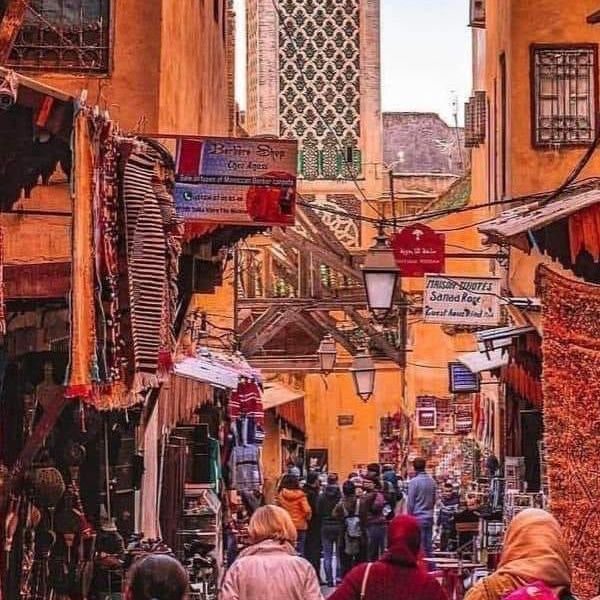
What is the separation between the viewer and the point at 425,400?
32312mm

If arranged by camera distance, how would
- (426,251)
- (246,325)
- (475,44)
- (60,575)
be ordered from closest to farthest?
(60,575), (426,251), (246,325), (475,44)

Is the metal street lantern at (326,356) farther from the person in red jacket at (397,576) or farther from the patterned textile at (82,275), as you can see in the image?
the patterned textile at (82,275)

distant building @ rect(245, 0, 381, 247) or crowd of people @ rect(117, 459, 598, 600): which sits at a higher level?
distant building @ rect(245, 0, 381, 247)

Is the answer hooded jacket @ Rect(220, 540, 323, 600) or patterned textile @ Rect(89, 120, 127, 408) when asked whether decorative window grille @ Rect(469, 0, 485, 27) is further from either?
hooded jacket @ Rect(220, 540, 323, 600)

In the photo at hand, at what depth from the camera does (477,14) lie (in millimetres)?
26969

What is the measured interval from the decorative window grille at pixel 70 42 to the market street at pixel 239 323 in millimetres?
27

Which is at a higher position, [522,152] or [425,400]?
[522,152]

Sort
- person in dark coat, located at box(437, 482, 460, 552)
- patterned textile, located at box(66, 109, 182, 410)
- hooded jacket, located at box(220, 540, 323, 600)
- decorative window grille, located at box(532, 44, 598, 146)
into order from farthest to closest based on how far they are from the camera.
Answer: person in dark coat, located at box(437, 482, 460, 552) → decorative window grille, located at box(532, 44, 598, 146) → hooded jacket, located at box(220, 540, 323, 600) → patterned textile, located at box(66, 109, 182, 410)

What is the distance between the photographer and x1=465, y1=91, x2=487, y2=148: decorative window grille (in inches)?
1003

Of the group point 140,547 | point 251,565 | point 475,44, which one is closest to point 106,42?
point 140,547

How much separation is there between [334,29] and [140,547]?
32627mm

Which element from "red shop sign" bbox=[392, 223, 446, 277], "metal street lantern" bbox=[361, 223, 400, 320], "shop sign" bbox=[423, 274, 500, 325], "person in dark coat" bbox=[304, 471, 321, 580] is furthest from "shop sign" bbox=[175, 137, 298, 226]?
"person in dark coat" bbox=[304, 471, 321, 580]

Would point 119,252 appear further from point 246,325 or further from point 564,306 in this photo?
point 246,325

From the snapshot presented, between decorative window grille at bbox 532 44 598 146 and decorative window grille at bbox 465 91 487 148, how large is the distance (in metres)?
5.05
